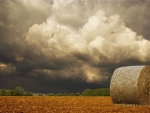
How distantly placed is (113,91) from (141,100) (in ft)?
5.37

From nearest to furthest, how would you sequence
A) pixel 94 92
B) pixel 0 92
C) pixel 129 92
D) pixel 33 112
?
1. pixel 33 112
2. pixel 129 92
3. pixel 0 92
4. pixel 94 92

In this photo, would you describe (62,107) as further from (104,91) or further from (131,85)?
(104,91)

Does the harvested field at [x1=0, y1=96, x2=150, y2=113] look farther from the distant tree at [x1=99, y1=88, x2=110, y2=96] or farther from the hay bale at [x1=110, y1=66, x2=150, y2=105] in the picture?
the distant tree at [x1=99, y1=88, x2=110, y2=96]

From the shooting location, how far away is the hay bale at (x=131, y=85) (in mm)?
15508

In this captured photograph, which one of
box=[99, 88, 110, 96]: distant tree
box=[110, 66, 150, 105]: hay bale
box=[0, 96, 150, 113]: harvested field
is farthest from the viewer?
box=[99, 88, 110, 96]: distant tree

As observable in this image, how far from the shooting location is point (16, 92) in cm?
2323

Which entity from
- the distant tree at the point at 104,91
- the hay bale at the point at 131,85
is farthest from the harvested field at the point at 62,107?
the distant tree at the point at 104,91

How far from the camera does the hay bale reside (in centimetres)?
1551

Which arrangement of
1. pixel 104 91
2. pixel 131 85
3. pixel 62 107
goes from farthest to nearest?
pixel 104 91
pixel 131 85
pixel 62 107

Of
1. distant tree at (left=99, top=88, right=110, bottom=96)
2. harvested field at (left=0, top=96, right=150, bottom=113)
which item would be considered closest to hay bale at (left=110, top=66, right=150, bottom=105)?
harvested field at (left=0, top=96, right=150, bottom=113)

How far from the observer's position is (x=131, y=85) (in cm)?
1554

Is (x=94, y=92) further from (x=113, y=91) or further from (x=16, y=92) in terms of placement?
(x=113, y=91)

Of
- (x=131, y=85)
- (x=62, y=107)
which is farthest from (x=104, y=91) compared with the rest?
(x=62, y=107)

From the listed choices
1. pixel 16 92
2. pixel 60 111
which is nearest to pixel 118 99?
pixel 60 111
